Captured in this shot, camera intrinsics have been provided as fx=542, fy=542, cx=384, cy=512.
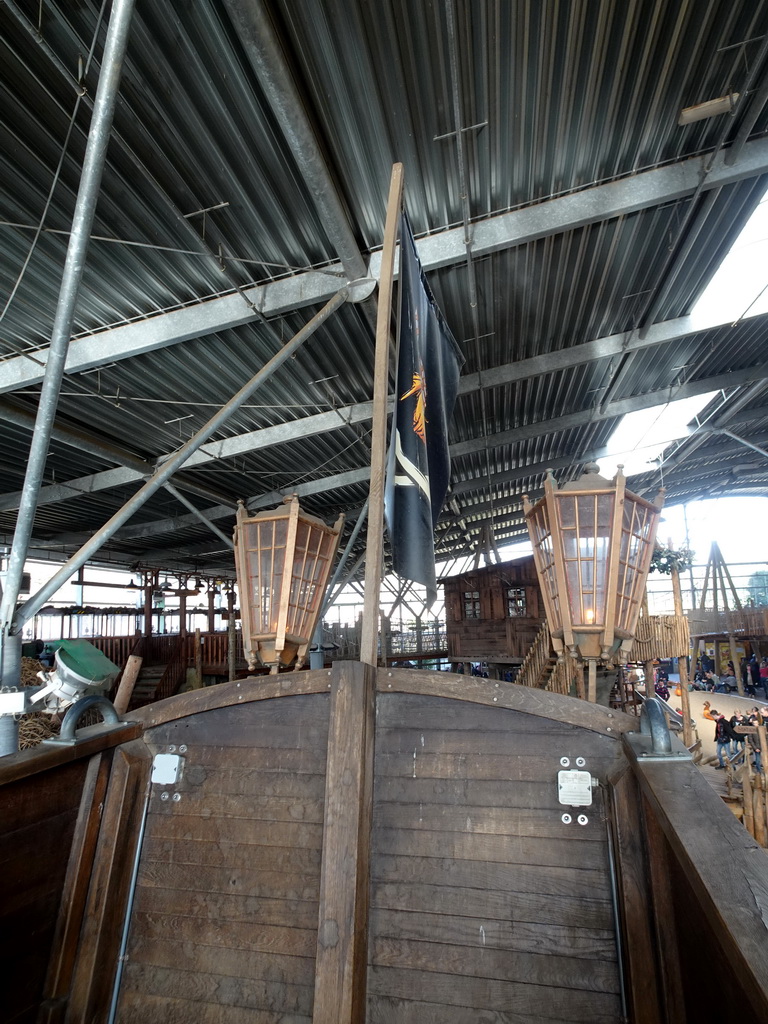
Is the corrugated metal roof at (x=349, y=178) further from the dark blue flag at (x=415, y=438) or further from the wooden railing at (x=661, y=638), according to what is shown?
the wooden railing at (x=661, y=638)

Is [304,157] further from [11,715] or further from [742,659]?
[742,659]

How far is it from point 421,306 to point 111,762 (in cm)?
241

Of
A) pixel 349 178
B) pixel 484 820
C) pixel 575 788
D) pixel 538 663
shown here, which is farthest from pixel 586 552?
pixel 538 663

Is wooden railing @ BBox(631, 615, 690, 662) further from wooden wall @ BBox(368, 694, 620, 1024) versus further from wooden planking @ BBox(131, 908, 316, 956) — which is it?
wooden planking @ BBox(131, 908, 316, 956)

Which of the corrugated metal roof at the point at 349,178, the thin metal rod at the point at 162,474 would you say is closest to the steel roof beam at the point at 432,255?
the corrugated metal roof at the point at 349,178

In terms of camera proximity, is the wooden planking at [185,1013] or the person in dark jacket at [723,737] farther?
the person in dark jacket at [723,737]

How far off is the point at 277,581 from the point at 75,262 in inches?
92.6

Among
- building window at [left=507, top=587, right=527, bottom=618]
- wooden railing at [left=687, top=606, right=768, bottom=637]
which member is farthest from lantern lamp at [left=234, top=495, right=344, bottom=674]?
wooden railing at [left=687, top=606, right=768, bottom=637]

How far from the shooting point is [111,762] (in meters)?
1.99

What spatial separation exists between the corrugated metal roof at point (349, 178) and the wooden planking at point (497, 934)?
4.13 m

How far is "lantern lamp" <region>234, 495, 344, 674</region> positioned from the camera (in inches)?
147

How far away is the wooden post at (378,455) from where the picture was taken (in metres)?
1.96

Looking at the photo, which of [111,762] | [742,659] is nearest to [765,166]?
[111,762]

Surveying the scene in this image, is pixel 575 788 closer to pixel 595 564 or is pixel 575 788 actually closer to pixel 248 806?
pixel 248 806
